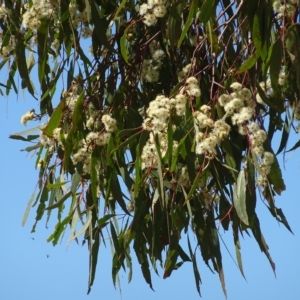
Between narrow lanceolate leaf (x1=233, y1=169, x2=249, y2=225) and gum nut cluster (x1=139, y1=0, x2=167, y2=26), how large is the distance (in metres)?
0.38

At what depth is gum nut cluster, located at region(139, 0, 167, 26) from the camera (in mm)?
1852

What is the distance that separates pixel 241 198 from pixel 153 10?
0.45m

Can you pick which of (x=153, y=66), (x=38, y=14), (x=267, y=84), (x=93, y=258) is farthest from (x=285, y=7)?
(x=93, y=258)

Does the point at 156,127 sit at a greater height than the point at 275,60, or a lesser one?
lesser

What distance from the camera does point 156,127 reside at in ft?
5.55

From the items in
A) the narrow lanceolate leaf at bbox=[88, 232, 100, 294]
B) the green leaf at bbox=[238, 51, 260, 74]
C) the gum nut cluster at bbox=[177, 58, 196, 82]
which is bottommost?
the narrow lanceolate leaf at bbox=[88, 232, 100, 294]

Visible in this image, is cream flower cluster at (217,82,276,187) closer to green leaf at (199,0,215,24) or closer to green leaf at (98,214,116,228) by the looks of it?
green leaf at (199,0,215,24)

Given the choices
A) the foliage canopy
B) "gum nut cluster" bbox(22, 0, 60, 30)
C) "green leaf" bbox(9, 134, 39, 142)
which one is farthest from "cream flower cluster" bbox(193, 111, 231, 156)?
"green leaf" bbox(9, 134, 39, 142)

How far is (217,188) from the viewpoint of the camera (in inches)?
80.4

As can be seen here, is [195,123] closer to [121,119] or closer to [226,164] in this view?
[226,164]

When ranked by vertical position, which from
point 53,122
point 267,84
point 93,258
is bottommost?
point 93,258

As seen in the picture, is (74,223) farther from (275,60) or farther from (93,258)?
(275,60)

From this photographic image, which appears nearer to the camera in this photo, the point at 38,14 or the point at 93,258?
the point at 38,14

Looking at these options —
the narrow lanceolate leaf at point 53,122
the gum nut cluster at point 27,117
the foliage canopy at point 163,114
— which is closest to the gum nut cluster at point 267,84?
the foliage canopy at point 163,114
